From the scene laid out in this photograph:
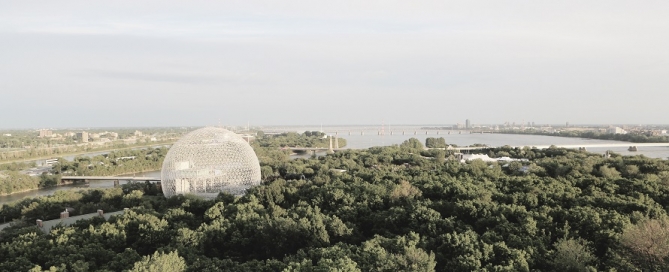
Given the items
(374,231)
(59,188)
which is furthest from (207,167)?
(59,188)

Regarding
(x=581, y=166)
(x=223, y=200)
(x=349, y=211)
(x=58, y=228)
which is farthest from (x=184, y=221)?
(x=581, y=166)

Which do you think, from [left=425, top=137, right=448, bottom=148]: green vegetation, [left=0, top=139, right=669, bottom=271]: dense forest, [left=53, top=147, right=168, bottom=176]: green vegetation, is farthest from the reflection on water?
[left=425, top=137, right=448, bottom=148]: green vegetation

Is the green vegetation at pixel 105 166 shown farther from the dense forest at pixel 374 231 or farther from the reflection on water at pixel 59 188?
the dense forest at pixel 374 231

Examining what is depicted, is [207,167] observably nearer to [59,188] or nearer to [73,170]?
[59,188]

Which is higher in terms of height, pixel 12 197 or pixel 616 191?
pixel 616 191

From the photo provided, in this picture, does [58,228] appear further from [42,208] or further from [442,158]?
[442,158]

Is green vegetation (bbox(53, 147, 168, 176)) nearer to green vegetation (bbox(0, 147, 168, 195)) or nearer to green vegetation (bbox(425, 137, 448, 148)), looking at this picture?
green vegetation (bbox(0, 147, 168, 195))

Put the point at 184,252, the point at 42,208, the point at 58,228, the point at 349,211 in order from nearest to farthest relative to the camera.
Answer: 1. the point at 184,252
2. the point at 58,228
3. the point at 349,211
4. the point at 42,208
